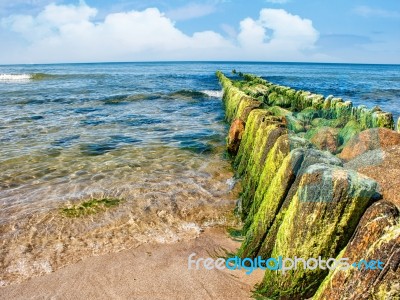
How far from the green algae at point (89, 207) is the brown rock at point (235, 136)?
10.7 feet

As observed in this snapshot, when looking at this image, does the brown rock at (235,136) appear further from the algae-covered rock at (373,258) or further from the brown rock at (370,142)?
the algae-covered rock at (373,258)

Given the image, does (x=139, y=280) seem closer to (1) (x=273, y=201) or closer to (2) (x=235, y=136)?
(1) (x=273, y=201)

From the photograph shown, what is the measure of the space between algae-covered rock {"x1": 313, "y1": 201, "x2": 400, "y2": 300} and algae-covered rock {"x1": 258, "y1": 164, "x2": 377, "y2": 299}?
0.74ft

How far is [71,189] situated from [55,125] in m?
6.87

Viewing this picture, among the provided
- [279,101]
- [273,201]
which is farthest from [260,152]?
[279,101]

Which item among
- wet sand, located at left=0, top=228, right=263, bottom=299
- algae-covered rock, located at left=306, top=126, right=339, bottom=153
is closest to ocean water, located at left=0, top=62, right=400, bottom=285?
wet sand, located at left=0, top=228, right=263, bottom=299

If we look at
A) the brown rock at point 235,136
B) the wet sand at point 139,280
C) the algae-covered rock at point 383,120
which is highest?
the algae-covered rock at point 383,120

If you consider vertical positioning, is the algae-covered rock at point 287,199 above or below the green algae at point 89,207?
above

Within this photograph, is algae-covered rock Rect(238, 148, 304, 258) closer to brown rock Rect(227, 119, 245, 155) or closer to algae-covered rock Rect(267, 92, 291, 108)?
brown rock Rect(227, 119, 245, 155)

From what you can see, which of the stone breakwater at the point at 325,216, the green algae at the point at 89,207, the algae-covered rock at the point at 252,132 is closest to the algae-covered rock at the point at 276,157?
the stone breakwater at the point at 325,216

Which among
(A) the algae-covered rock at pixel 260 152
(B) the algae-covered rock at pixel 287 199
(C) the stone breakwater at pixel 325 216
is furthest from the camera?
(A) the algae-covered rock at pixel 260 152

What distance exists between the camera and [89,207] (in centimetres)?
552

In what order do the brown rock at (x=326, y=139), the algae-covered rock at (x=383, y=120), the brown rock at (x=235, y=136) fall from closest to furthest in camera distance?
1. the brown rock at (x=326, y=139)
2. the algae-covered rock at (x=383, y=120)
3. the brown rock at (x=235, y=136)

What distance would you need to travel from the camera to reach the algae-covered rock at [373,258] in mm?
1906
